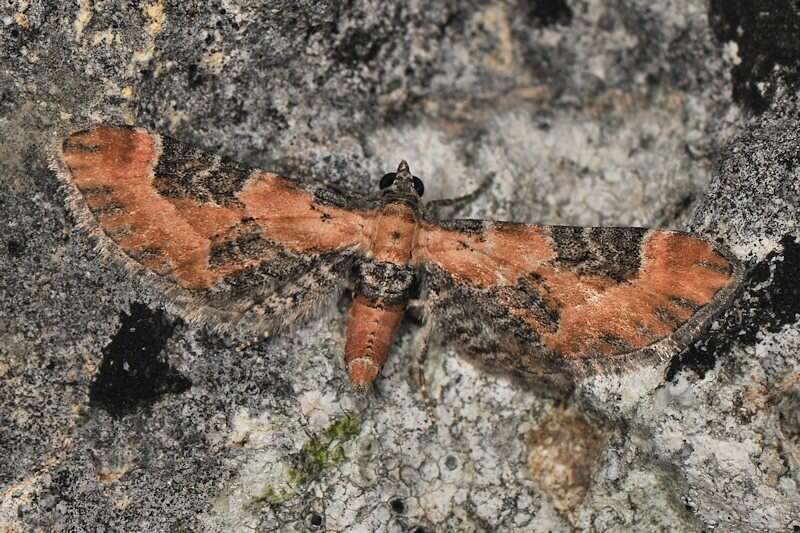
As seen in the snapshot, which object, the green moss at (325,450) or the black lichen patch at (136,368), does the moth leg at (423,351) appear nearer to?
the green moss at (325,450)

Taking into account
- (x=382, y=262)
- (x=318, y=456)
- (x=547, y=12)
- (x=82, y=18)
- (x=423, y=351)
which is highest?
(x=547, y=12)

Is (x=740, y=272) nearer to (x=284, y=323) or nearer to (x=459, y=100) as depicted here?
(x=459, y=100)

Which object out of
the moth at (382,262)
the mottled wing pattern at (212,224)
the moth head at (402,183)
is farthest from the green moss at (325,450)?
the moth head at (402,183)

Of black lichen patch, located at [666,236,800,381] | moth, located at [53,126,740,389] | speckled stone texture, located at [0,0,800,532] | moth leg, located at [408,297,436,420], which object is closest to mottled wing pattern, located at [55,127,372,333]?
moth, located at [53,126,740,389]

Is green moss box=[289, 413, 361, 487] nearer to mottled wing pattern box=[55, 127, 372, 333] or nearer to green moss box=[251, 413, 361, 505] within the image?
green moss box=[251, 413, 361, 505]

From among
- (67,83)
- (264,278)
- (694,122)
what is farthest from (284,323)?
(694,122)

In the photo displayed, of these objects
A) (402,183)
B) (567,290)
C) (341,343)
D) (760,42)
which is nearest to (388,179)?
(402,183)

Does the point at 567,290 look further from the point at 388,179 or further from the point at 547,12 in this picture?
the point at 547,12
